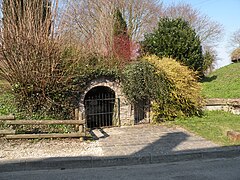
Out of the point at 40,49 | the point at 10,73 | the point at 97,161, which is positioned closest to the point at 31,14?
the point at 40,49

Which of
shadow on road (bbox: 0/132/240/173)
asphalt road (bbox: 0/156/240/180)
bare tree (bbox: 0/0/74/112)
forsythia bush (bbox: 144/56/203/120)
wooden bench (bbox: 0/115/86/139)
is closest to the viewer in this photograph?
asphalt road (bbox: 0/156/240/180)

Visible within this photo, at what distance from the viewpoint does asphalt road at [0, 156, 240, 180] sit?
5070 millimetres

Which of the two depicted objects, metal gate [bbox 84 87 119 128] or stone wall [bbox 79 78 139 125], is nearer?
stone wall [bbox 79 78 139 125]

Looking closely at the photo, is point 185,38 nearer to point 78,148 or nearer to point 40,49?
point 40,49

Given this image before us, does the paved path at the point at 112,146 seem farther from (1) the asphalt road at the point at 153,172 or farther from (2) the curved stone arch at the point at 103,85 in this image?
(2) the curved stone arch at the point at 103,85

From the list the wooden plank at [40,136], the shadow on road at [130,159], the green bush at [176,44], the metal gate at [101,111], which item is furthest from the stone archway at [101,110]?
the green bush at [176,44]

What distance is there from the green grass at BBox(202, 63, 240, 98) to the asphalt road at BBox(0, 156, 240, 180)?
7292 millimetres

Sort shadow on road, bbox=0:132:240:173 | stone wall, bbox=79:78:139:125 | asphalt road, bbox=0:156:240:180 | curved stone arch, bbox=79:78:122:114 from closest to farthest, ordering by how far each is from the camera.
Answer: asphalt road, bbox=0:156:240:180
shadow on road, bbox=0:132:240:173
curved stone arch, bbox=79:78:122:114
stone wall, bbox=79:78:139:125

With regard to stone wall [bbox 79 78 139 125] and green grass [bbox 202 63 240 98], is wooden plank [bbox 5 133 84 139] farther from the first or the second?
green grass [bbox 202 63 240 98]

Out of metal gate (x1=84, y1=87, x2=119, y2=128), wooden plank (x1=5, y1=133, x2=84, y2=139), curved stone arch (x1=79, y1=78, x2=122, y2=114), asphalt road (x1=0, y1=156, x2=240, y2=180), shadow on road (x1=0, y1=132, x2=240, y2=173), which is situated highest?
Answer: curved stone arch (x1=79, y1=78, x2=122, y2=114)

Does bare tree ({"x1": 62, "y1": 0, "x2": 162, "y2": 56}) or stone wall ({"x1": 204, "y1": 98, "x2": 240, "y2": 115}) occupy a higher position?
bare tree ({"x1": 62, "y1": 0, "x2": 162, "y2": 56})

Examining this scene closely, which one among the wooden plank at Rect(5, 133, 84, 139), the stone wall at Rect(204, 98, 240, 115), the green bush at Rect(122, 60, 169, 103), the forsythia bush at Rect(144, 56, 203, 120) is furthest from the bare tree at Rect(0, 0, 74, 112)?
the stone wall at Rect(204, 98, 240, 115)

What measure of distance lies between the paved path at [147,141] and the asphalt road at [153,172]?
0.63m

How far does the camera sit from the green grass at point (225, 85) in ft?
47.4
